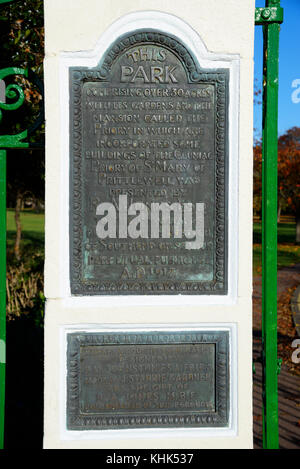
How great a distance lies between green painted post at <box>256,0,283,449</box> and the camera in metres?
3.22

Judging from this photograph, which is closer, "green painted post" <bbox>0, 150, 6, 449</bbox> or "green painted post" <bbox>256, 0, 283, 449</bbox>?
"green painted post" <bbox>256, 0, 283, 449</bbox>

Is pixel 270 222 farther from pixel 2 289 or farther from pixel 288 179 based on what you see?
pixel 288 179

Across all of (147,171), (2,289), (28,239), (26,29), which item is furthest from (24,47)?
(28,239)

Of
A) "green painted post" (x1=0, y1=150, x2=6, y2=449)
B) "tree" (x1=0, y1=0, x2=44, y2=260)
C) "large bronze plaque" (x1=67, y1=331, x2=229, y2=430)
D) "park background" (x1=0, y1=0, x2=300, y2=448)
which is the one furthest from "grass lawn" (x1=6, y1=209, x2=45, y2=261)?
"large bronze plaque" (x1=67, y1=331, x2=229, y2=430)

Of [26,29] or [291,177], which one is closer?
[26,29]

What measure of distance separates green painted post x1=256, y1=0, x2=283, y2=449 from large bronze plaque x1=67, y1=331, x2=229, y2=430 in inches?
13.5

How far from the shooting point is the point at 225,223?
10.3ft

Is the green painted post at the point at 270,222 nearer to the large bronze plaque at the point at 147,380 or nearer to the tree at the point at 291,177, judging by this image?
the large bronze plaque at the point at 147,380

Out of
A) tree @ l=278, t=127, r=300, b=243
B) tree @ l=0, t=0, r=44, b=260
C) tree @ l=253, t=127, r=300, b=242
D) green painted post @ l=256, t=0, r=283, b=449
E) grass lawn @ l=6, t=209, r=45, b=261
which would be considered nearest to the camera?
green painted post @ l=256, t=0, r=283, b=449

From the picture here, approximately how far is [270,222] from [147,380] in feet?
4.68

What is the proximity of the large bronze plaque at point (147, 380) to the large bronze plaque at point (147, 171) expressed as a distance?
352 mm

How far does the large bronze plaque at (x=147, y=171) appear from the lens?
3.08 meters

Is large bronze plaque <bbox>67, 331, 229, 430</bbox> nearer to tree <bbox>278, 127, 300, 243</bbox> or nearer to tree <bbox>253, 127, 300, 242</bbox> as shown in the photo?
tree <bbox>253, 127, 300, 242</bbox>

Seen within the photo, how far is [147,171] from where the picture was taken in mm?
3123
